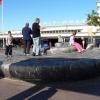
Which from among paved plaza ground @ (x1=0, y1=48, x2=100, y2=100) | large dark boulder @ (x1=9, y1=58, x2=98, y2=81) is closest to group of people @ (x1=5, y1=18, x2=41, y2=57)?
paved plaza ground @ (x1=0, y1=48, x2=100, y2=100)

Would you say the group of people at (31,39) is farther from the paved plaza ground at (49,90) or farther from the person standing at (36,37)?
the paved plaza ground at (49,90)

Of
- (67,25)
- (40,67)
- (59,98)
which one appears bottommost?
(59,98)

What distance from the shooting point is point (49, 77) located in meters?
9.27

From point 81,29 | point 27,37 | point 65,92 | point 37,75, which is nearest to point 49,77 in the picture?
point 37,75

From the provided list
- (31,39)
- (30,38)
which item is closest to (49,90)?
(30,38)

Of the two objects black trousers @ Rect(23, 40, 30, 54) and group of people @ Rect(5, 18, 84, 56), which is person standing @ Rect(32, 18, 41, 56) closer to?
group of people @ Rect(5, 18, 84, 56)

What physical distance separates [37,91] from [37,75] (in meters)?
0.66

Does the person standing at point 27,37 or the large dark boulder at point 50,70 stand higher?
the person standing at point 27,37

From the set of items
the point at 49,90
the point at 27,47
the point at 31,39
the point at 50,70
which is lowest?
the point at 49,90

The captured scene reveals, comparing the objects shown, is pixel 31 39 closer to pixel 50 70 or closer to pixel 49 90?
pixel 50 70

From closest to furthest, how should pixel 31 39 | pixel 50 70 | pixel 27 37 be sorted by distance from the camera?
pixel 50 70, pixel 27 37, pixel 31 39

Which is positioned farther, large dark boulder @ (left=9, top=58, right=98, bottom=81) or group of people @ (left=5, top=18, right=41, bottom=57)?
group of people @ (left=5, top=18, right=41, bottom=57)

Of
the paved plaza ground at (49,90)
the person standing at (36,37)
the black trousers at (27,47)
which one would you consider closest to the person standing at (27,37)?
the black trousers at (27,47)

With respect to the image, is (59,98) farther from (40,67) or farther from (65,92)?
(40,67)
